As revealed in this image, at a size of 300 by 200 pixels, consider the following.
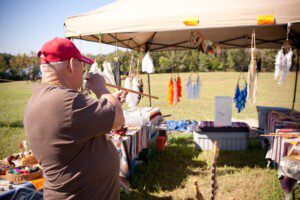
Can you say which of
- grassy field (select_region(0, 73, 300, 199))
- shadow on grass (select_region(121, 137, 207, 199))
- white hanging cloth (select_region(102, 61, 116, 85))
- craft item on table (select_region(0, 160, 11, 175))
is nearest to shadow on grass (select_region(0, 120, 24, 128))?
grassy field (select_region(0, 73, 300, 199))

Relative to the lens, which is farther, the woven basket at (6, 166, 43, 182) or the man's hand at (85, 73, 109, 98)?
the woven basket at (6, 166, 43, 182)

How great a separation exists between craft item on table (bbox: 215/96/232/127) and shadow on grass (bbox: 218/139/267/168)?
566 mm

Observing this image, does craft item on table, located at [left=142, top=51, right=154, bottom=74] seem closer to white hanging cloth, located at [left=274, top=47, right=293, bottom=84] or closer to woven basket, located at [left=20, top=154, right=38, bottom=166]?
white hanging cloth, located at [left=274, top=47, right=293, bottom=84]

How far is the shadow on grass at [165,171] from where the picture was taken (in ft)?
11.0

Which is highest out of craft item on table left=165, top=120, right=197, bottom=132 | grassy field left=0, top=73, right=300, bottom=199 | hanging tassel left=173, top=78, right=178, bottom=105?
hanging tassel left=173, top=78, right=178, bottom=105

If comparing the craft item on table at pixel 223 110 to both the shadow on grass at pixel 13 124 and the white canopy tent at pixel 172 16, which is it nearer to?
the white canopy tent at pixel 172 16

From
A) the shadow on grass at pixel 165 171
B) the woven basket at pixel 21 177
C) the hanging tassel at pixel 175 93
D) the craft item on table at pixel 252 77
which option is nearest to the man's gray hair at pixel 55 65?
the woven basket at pixel 21 177

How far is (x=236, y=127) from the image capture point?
466 cm

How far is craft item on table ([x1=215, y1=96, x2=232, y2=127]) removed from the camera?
4465 millimetres

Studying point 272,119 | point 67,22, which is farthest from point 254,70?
point 67,22

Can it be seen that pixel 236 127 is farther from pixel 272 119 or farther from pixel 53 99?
pixel 53 99

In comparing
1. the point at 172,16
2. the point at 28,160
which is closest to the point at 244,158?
the point at 172,16

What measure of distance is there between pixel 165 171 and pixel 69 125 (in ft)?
10.1

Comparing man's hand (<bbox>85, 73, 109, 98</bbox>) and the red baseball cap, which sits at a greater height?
the red baseball cap
